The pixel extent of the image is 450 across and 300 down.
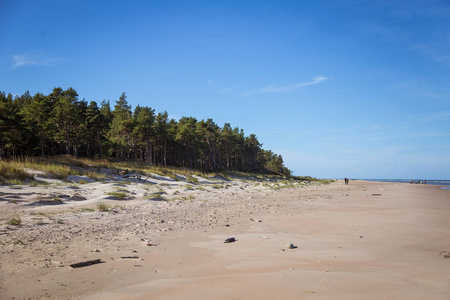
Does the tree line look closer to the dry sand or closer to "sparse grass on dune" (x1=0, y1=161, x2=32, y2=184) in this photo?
"sparse grass on dune" (x1=0, y1=161, x2=32, y2=184)

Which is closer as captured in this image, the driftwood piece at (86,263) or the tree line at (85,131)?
the driftwood piece at (86,263)

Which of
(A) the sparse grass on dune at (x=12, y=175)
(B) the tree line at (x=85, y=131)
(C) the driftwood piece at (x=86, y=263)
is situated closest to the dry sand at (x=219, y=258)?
(C) the driftwood piece at (x=86, y=263)

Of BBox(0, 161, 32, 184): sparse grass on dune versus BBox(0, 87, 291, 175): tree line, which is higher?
BBox(0, 87, 291, 175): tree line

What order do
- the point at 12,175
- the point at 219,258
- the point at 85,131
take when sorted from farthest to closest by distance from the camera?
the point at 85,131 → the point at 12,175 → the point at 219,258

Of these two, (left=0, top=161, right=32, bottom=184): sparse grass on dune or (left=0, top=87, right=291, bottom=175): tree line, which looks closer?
(left=0, top=161, right=32, bottom=184): sparse grass on dune

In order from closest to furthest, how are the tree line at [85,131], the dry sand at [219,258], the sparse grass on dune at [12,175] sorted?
the dry sand at [219,258], the sparse grass on dune at [12,175], the tree line at [85,131]

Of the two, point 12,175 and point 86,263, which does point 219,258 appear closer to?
point 86,263

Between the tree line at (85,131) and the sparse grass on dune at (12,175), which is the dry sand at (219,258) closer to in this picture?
the sparse grass on dune at (12,175)

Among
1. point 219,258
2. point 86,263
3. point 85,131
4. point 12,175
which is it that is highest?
point 85,131

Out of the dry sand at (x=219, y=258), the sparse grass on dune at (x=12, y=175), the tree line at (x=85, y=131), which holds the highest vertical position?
the tree line at (x=85, y=131)

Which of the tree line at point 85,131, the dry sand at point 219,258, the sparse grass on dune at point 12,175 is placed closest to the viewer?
the dry sand at point 219,258

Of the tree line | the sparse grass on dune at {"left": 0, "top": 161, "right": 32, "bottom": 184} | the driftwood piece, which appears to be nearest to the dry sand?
the driftwood piece

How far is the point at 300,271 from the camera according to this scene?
360 cm

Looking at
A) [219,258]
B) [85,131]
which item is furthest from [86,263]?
[85,131]
